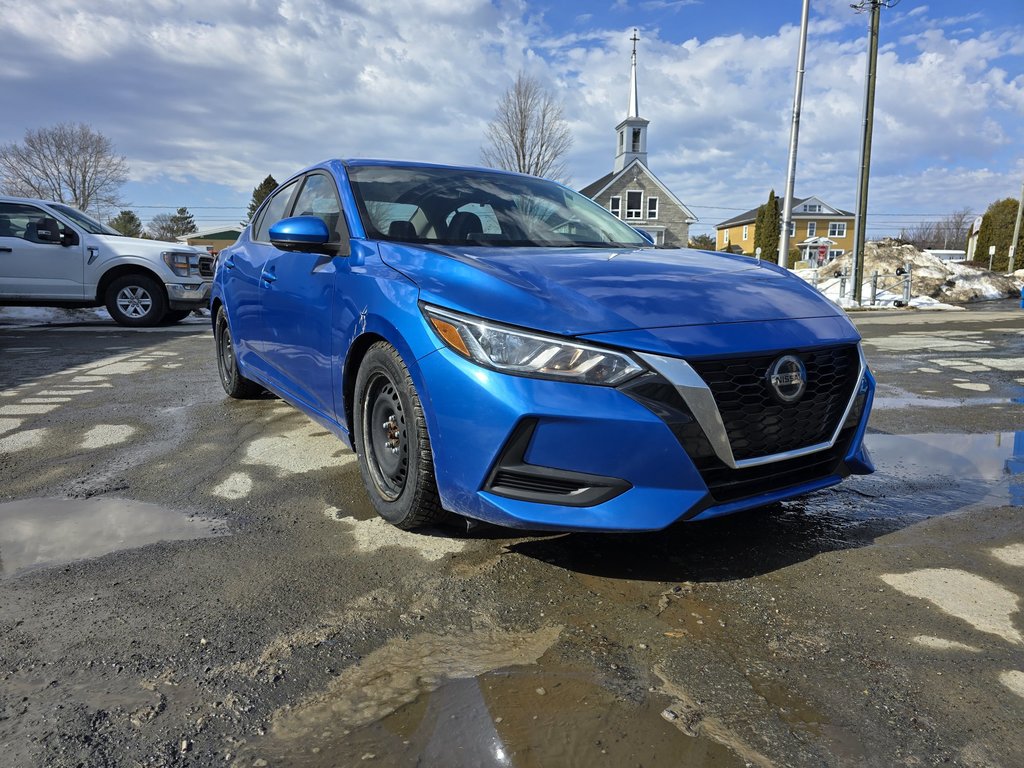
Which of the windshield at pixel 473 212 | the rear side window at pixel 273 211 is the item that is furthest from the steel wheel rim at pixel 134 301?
the windshield at pixel 473 212

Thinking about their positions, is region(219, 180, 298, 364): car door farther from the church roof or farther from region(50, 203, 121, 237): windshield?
the church roof

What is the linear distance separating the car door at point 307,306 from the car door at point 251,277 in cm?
14

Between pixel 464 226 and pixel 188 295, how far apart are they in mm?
9199

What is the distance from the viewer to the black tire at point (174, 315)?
37.2 feet

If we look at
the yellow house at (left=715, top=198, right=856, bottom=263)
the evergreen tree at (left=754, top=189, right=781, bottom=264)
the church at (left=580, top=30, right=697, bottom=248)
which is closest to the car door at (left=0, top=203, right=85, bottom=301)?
the church at (left=580, top=30, right=697, bottom=248)

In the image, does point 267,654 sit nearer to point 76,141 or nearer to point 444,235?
point 444,235

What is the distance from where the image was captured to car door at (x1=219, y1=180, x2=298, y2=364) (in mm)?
4266

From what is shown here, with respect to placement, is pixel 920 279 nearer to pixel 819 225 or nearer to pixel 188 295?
pixel 188 295

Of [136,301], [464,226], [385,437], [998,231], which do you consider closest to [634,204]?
[998,231]

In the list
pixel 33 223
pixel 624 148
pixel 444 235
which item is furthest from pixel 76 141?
pixel 444 235

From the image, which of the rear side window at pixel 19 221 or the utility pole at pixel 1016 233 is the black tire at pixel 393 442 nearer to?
the rear side window at pixel 19 221

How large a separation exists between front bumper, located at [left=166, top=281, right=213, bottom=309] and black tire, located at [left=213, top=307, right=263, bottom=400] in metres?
6.10

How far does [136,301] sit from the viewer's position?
11.0m

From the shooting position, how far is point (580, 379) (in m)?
2.18
